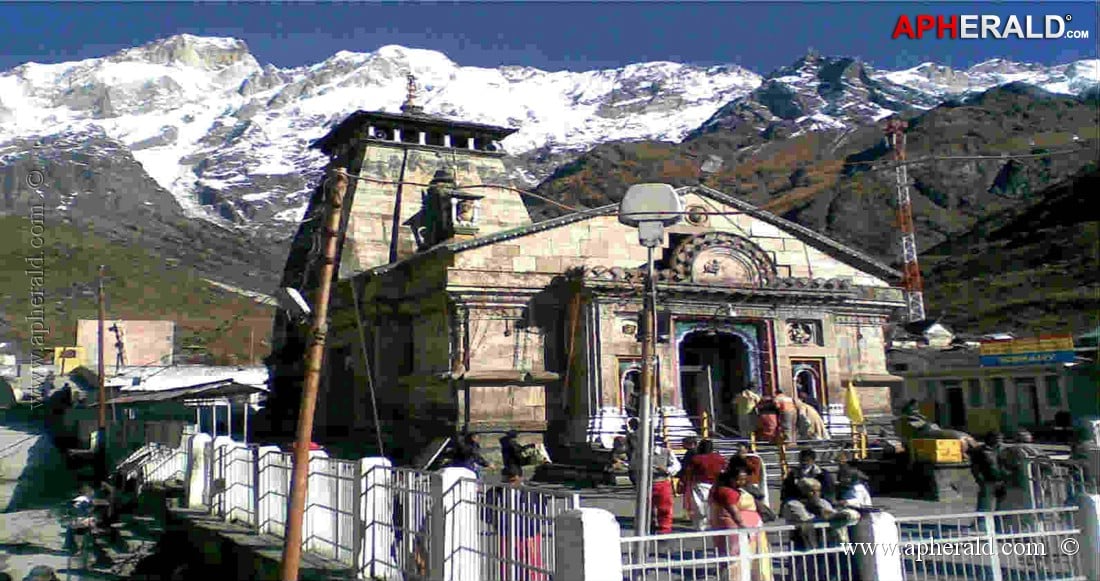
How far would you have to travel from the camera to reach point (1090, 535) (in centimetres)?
745

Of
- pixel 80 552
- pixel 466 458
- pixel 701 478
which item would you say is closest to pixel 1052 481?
pixel 701 478

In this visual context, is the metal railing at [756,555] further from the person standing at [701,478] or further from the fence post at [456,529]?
the person standing at [701,478]

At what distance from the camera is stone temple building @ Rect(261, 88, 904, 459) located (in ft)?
66.6

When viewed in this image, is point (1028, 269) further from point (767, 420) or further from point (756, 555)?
point (756, 555)

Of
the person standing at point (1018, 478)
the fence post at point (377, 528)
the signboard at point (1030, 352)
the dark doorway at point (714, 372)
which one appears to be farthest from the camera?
the signboard at point (1030, 352)

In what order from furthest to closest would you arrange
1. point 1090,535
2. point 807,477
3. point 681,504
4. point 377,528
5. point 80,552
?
point 80,552 < point 681,504 < point 377,528 < point 807,477 < point 1090,535

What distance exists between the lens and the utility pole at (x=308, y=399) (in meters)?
8.86

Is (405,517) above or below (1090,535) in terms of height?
above

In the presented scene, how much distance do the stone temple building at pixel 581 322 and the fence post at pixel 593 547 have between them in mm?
12752

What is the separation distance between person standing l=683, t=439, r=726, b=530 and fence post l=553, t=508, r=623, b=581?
444 centimetres

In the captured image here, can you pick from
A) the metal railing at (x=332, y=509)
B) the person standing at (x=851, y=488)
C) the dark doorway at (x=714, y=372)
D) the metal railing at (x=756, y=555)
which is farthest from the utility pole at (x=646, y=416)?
the dark doorway at (x=714, y=372)

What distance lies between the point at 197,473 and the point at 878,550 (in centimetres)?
1272

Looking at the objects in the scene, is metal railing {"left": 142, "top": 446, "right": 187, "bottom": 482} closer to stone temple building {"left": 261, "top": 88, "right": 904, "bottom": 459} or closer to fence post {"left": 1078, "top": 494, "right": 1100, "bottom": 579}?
stone temple building {"left": 261, "top": 88, "right": 904, "bottom": 459}

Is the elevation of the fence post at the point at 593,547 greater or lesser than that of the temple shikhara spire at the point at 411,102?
lesser
